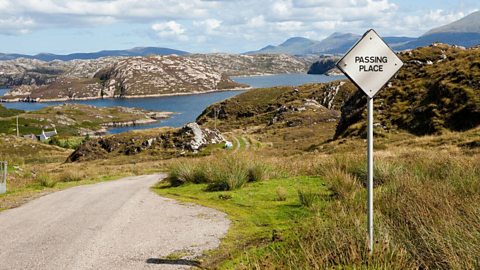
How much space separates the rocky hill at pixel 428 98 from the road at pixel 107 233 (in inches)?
1282

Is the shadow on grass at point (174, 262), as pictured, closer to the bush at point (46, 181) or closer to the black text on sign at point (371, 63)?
the black text on sign at point (371, 63)

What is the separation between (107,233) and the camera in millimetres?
10297

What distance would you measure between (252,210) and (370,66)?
20.7ft

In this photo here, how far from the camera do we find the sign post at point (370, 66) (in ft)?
21.6

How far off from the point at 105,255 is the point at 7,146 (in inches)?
5283

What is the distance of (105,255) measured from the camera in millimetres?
8562

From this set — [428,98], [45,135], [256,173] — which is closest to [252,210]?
[256,173]

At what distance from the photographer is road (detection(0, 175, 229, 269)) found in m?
8.29

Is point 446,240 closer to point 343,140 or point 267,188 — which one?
point 267,188

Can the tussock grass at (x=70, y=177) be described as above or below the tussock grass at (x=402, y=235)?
below

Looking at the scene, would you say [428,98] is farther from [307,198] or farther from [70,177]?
[307,198]

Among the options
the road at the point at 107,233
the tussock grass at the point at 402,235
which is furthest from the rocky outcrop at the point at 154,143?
the tussock grass at the point at 402,235

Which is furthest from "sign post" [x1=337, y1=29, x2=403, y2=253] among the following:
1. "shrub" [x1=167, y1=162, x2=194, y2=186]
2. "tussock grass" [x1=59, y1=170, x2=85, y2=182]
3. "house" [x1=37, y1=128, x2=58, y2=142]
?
"house" [x1=37, y1=128, x2=58, y2=142]

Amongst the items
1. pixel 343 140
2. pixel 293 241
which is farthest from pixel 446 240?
pixel 343 140
